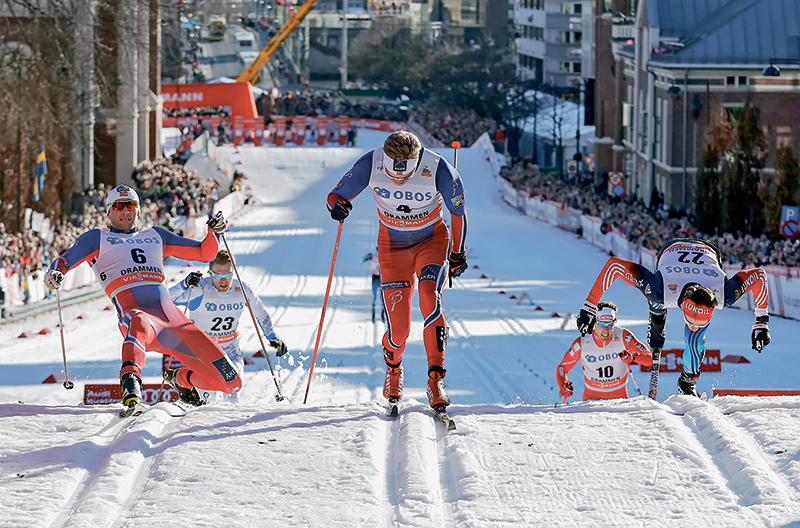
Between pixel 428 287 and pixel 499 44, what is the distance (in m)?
114

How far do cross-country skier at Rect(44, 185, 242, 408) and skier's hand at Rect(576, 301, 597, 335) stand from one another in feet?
8.54

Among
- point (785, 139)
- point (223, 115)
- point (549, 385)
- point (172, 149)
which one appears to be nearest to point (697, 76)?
point (785, 139)

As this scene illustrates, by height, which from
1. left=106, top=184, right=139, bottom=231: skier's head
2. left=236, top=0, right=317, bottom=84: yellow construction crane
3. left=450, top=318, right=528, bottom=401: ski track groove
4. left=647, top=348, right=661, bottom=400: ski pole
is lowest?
left=450, top=318, right=528, bottom=401: ski track groove

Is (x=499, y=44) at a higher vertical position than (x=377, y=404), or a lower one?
higher

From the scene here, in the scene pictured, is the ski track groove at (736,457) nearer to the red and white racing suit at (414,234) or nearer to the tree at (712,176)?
the red and white racing suit at (414,234)

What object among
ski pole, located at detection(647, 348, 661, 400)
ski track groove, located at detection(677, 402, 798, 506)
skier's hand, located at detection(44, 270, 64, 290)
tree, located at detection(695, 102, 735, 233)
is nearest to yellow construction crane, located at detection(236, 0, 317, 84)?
tree, located at detection(695, 102, 735, 233)

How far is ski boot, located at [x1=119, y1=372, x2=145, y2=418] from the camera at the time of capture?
823 centimetres

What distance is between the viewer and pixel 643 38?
44625mm

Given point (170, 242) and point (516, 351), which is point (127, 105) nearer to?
point (516, 351)

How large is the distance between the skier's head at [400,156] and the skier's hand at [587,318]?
1.96m

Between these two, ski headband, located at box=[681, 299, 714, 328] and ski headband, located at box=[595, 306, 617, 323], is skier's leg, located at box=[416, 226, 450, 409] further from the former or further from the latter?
ski headband, located at box=[595, 306, 617, 323]

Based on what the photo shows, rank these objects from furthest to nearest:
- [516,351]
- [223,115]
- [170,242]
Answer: [223,115], [516,351], [170,242]

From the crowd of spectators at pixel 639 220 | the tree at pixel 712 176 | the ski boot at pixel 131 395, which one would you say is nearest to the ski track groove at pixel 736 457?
the ski boot at pixel 131 395

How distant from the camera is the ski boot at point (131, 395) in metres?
8.23
